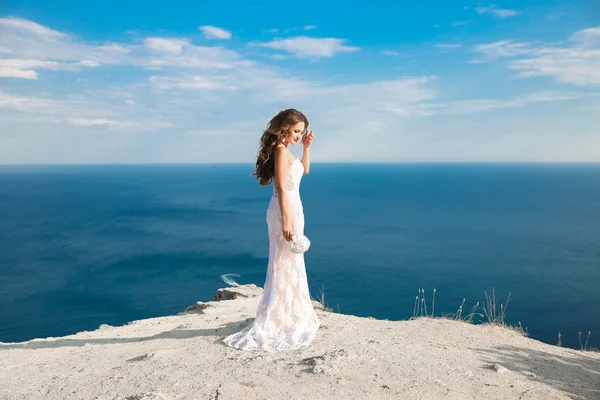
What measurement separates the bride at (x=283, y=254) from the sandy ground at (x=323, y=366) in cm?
29

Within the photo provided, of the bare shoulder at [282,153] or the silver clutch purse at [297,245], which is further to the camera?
the silver clutch purse at [297,245]

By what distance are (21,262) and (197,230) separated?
2607cm

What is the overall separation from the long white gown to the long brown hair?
14.7 inches

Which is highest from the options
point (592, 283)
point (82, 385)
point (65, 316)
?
point (82, 385)

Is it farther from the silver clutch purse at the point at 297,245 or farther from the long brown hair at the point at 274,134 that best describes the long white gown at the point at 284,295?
the long brown hair at the point at 274,134

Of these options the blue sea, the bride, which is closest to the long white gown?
the bride

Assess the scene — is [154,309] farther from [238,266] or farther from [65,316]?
[238,266]

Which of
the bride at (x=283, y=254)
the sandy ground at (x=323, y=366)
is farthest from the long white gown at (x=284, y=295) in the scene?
the sandy ground at (x=323, y=366)

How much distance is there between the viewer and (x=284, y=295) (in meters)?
6.82

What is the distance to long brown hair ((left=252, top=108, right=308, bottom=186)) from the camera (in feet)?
20.9

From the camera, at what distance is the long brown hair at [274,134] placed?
6371 mm

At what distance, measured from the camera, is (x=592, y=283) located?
147 ft

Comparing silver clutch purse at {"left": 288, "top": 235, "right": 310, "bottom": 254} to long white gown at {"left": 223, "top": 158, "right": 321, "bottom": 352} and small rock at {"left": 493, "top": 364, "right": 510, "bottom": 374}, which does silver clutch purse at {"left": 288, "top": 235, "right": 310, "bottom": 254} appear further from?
small rock at {"left": 493, "top": 364, "right": 510, "bottom": 374}

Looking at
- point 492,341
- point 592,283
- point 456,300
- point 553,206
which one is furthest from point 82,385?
point 553,206
